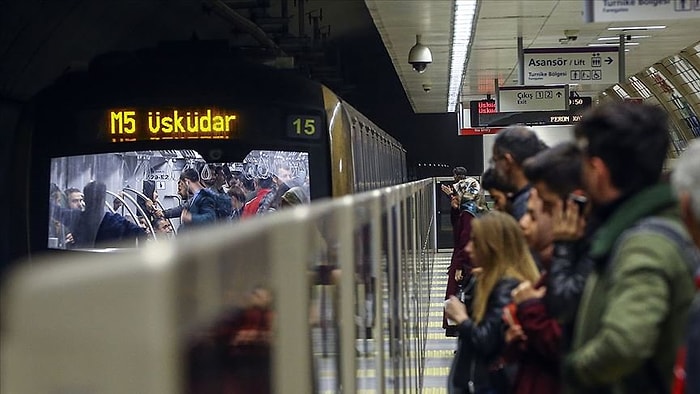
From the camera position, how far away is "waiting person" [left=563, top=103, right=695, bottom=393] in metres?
2.69

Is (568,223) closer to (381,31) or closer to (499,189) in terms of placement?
(499,189)

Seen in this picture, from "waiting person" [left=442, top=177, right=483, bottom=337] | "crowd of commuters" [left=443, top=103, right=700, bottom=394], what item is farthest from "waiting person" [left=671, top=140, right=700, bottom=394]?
"waiting person" [left=442, top=177, right=483, bottom=337]

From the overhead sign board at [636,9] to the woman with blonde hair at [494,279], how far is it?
470 cm

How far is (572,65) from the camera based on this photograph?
49.5 ft

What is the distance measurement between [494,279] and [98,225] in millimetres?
5119

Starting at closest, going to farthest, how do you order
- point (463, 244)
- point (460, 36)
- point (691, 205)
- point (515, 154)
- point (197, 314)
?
point (197, 314) → point (691, 205) → point (515, 154) → point (463, 244) → point (460, 36)

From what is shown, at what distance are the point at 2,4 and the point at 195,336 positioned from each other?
16.4 meters

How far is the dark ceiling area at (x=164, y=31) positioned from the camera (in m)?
17.5

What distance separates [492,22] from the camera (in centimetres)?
1382

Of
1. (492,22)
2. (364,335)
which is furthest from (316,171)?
(364,335)

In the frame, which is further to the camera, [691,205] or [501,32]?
[501,32]

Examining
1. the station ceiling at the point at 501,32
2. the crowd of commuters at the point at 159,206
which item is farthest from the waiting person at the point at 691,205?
the station ceiling at the point at 501,32

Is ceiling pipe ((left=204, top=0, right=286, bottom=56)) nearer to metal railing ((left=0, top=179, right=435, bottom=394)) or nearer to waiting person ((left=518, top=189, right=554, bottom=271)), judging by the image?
waiting person ((left=518, top=189, right=554, bottom=271))

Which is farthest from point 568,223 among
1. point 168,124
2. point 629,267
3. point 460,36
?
point 460,36
